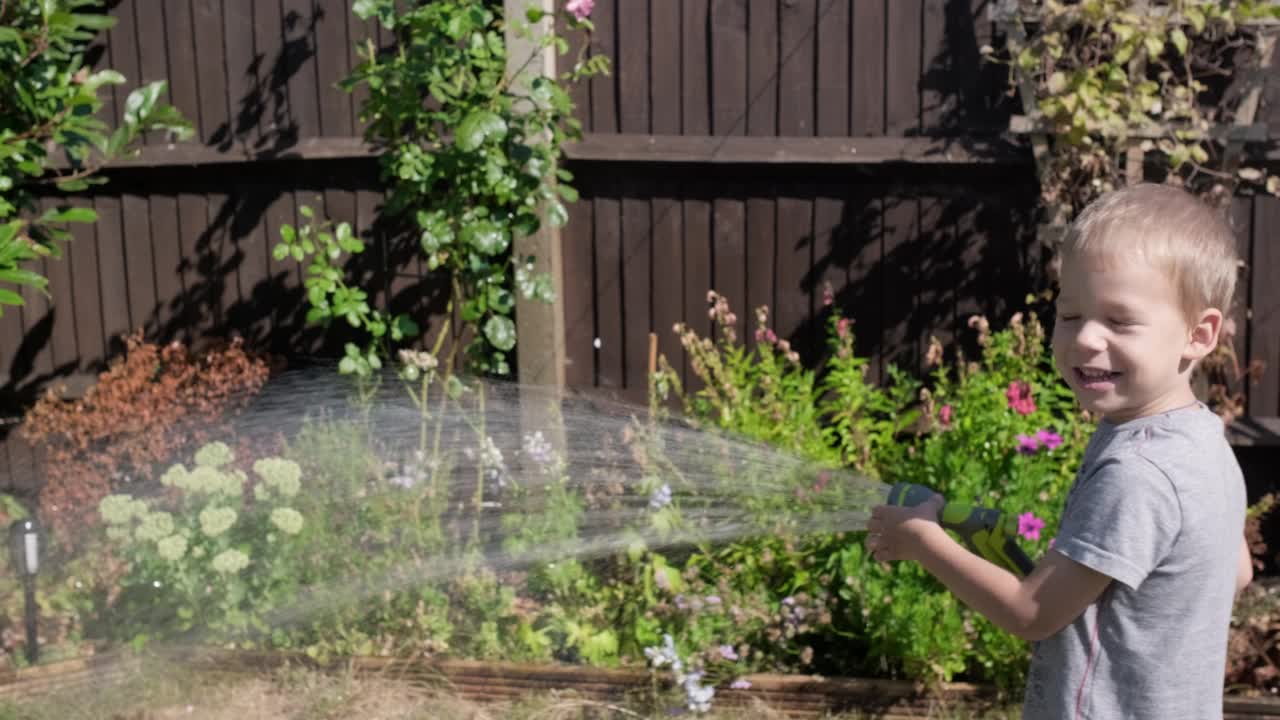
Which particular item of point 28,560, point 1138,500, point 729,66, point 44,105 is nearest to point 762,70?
point 729,66

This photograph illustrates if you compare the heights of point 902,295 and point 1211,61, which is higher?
point 1211,61

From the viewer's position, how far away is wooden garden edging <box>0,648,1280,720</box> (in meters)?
3.62

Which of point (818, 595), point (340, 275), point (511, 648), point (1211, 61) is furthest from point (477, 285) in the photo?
point (1211, 61)

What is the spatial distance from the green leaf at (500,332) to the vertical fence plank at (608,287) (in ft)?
1.50

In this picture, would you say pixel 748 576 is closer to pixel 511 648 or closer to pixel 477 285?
pixel 511 648

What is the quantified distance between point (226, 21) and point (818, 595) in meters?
3.12

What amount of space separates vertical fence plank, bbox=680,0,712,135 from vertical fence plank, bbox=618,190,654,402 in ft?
0.97

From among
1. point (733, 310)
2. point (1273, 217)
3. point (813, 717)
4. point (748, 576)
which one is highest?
point (1273, 217)

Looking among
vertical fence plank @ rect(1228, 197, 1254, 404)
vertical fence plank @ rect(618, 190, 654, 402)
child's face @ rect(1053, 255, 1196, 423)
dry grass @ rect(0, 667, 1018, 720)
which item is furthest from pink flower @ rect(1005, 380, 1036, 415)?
child's face @ rect(1053, 255, 1196, 423)

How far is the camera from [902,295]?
15.8 ft

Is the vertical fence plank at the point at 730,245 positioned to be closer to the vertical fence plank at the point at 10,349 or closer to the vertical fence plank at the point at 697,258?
the vertical fence plank at the point at 697,258

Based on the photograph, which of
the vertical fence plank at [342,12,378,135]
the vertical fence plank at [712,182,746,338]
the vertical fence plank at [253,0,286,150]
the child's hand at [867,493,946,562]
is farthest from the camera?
the vertical fence plank at [253,0,286,150]

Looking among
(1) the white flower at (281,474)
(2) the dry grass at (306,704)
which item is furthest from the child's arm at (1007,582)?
(1) the white flower at (281,474)

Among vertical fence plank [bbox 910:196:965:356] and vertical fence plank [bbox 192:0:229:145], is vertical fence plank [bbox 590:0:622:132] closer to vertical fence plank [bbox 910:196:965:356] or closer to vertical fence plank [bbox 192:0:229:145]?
vertical fence plank [bbox 910:196:965:356]
